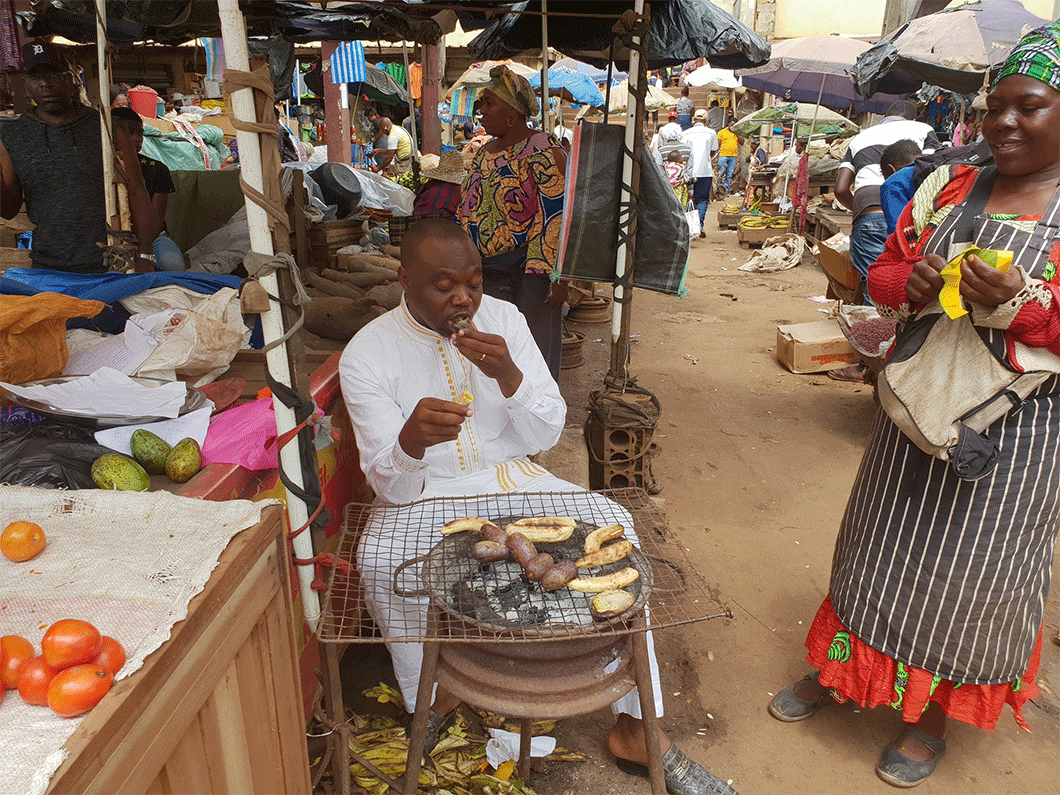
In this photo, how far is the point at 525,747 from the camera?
95.7 inches

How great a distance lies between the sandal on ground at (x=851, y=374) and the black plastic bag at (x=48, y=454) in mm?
5869

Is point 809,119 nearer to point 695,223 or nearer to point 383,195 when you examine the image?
point 695,223

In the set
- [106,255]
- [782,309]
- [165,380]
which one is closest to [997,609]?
[165,380]

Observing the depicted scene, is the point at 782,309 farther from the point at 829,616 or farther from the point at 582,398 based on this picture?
the point at 829,616

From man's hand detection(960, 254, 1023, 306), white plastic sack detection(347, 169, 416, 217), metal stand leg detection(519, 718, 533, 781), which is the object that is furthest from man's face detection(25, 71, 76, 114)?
white plastic sack detection(347, 169, 416, 217)

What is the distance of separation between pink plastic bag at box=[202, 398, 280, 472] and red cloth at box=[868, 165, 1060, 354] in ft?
6.50

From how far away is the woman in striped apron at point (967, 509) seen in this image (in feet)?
6.40

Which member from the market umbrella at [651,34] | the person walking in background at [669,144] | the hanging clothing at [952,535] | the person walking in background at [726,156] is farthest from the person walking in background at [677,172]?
the hanging clothing at [952,535]

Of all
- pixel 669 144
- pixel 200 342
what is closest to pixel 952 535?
pixel 200 342

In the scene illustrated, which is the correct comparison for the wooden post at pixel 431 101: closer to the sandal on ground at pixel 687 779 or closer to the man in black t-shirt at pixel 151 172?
the man in black t-shirt at pixel 151 172

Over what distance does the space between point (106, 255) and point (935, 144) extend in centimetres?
650

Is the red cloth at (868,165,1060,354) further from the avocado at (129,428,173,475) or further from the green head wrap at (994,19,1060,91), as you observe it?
the avocado at (129,428,173,475)

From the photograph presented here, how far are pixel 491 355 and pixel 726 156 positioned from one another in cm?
1776

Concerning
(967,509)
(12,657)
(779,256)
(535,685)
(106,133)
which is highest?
(106,133)
